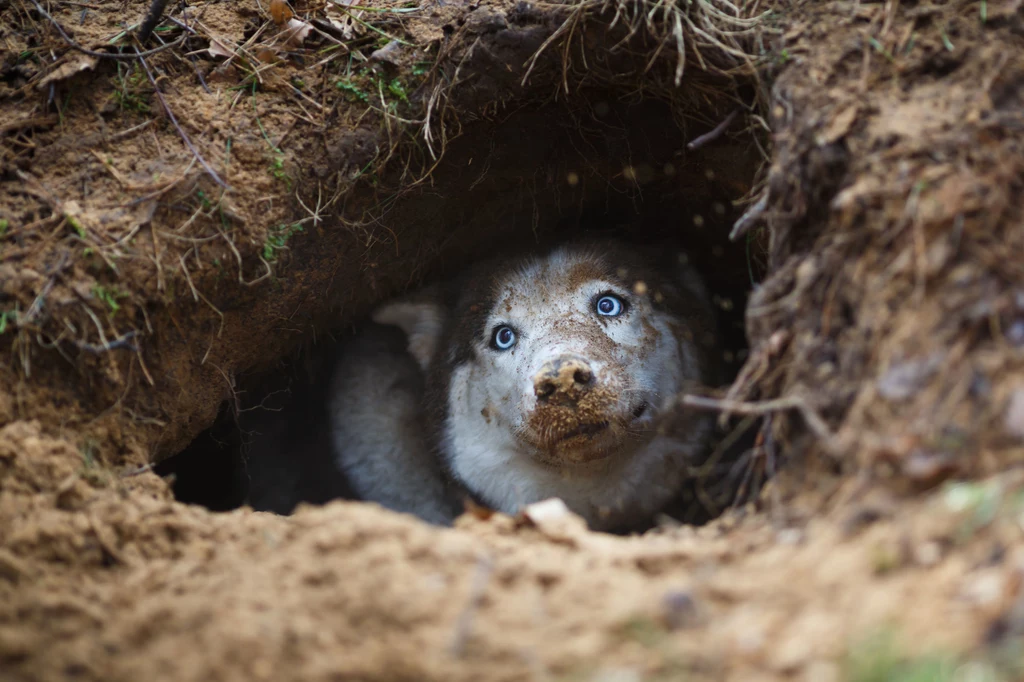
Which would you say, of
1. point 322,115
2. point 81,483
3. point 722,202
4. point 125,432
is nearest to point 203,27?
point 322,115

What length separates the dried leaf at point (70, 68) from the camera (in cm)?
329

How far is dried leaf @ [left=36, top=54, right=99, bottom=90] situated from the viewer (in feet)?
10.8

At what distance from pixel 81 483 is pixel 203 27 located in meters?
1.92

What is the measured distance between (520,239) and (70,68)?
7.39ft

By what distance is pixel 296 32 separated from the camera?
138 inches

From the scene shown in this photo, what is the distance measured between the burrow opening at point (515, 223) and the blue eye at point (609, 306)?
1.79 ft

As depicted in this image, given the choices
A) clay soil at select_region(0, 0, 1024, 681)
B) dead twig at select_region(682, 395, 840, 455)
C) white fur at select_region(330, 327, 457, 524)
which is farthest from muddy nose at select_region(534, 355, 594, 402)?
white fur at select_region(330, 327, 457, 524)

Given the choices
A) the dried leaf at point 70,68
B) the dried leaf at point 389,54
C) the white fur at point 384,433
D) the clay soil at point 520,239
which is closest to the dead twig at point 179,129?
the clay soil at point 520,239

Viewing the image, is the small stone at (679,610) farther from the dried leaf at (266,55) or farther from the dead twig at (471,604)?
the dried leaf at (266,55)

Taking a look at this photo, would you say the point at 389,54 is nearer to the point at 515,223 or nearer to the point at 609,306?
the point at 515,223

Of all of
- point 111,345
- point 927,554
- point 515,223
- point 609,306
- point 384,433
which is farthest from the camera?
point 384,433

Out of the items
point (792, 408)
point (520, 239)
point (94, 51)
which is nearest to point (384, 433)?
point (520, 239)

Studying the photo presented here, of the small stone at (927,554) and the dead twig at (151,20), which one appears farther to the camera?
the dead twig at (151,20)

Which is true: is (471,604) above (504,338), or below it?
below
